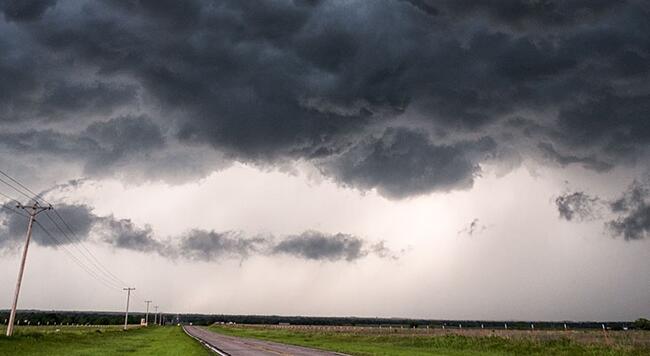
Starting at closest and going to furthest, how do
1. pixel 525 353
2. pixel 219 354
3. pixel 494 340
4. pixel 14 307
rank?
pixel 219 354
pixel 525 353
pixel 14 307
pixel 494 340

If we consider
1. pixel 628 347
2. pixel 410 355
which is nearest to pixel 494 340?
pixel 628 347

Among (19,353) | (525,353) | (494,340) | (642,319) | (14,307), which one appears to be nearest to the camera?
(19,353)

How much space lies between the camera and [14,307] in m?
45.0

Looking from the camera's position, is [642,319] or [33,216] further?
[642,319]

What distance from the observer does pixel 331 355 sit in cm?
3316

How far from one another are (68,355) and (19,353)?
9.66ft

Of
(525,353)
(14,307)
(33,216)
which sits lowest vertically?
(525,353)

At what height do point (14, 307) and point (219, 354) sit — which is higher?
point (14, 307)

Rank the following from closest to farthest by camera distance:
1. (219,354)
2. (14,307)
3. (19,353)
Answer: (19,353)
(219,354)
(14,307)

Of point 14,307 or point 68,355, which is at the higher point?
point 14,307

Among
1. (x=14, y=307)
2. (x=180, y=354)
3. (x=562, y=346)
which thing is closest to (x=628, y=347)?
(x=562, y=346)

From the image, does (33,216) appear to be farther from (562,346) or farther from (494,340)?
(562,346)

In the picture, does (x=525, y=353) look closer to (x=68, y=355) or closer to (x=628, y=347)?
(x=628, y=347)

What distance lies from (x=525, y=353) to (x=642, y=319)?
407ft
